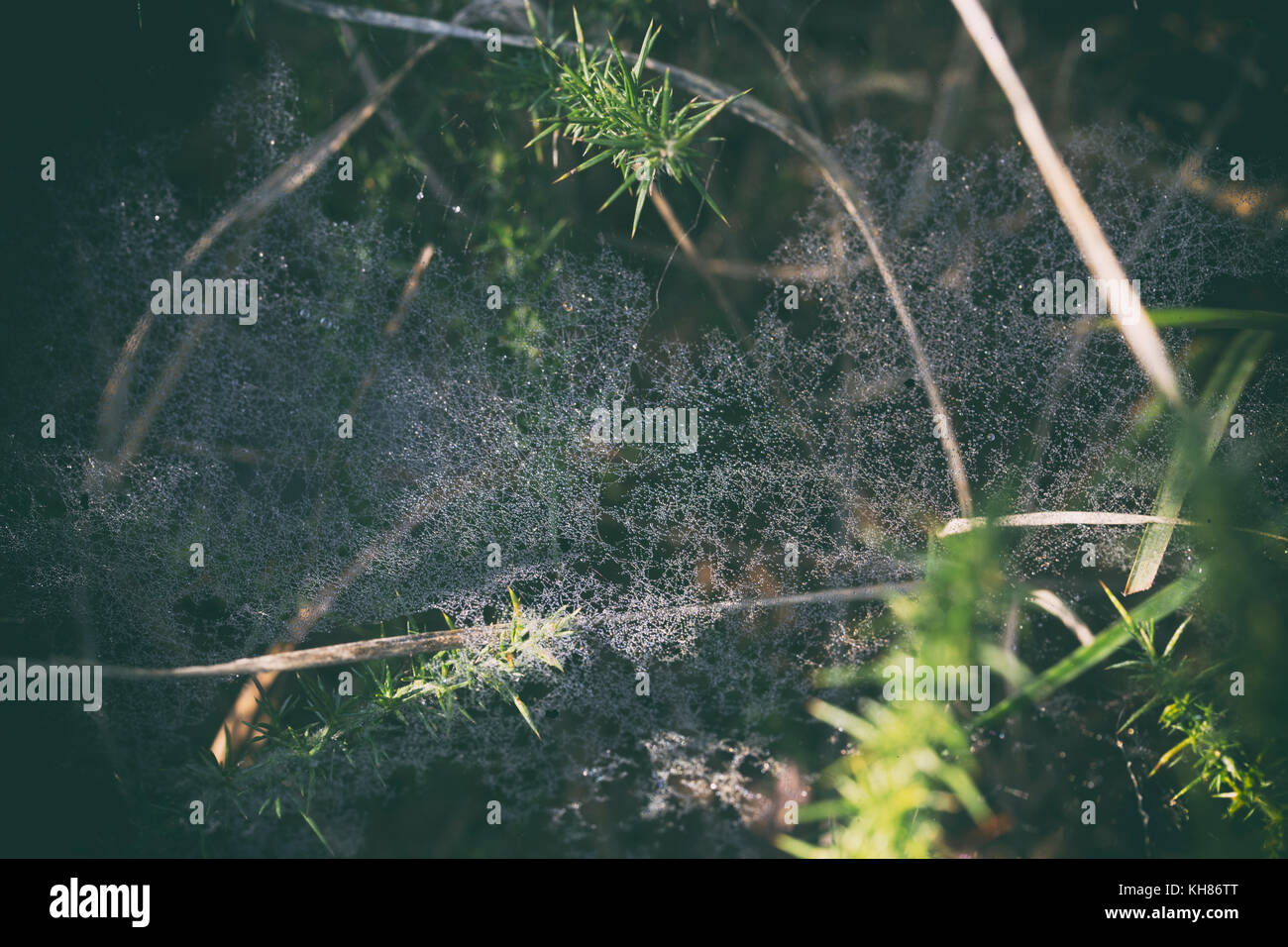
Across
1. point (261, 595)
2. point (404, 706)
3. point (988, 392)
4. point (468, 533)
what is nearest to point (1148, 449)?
point (988, 392)

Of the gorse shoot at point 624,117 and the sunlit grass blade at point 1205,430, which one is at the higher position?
the gorse shoot at point 624,117
